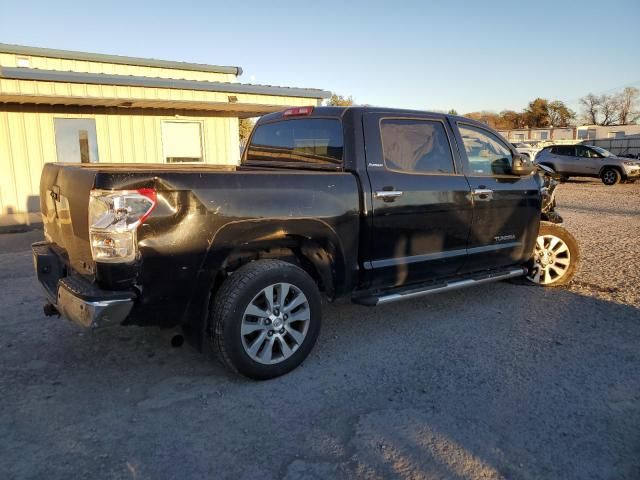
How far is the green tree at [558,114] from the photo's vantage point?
8081cm

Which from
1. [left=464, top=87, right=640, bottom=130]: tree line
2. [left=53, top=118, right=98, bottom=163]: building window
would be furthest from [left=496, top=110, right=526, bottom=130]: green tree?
[left=53, top=118, right=98, bottom=163]: building window

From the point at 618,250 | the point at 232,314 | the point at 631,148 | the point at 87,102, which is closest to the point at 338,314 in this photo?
the point at 232,314

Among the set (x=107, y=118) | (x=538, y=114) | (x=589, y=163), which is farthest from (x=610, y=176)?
(x=538, y=114)

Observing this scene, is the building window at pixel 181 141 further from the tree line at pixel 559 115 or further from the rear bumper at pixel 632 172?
the tree line at pixel 559 115

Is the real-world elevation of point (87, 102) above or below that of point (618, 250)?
above

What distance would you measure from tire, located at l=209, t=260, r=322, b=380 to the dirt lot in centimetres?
16

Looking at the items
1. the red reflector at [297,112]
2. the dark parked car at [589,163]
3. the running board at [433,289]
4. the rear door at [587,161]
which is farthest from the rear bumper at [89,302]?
the rear door at [587,161]

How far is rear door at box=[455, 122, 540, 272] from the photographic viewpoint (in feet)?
15.7

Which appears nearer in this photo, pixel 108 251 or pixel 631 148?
pixel 108 251

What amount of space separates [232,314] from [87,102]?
28.5ft

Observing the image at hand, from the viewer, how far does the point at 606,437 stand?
280 centimetres

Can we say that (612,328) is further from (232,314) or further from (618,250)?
(618,250)

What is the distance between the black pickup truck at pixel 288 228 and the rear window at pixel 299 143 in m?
0.02

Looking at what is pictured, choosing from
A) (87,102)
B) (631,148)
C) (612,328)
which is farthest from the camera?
(631,148)
